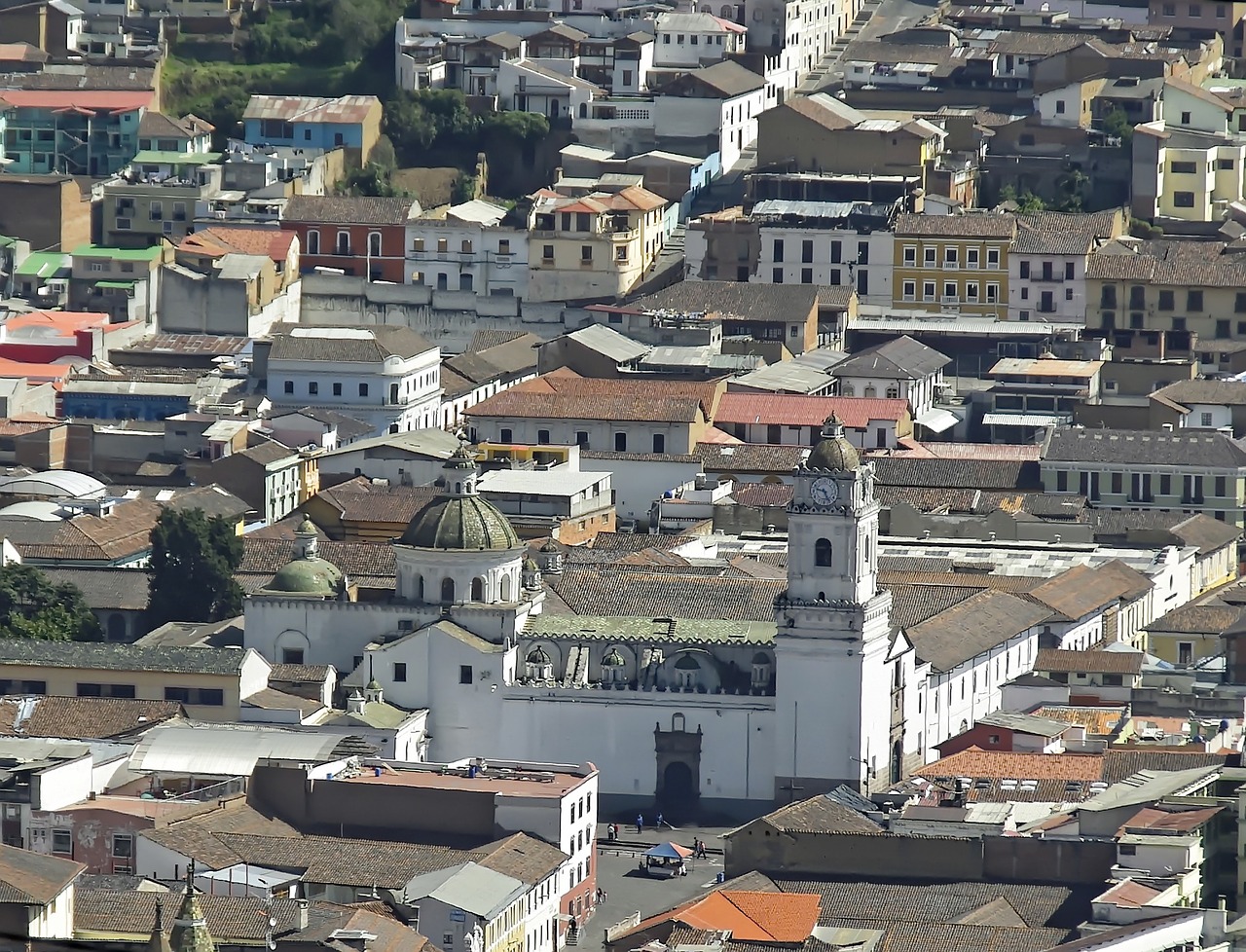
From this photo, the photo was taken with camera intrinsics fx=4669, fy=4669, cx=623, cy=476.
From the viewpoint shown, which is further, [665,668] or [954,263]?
[954,263]

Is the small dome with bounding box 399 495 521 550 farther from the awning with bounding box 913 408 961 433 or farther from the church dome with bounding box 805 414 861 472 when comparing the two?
the awning with bounding box 913 408 961 433

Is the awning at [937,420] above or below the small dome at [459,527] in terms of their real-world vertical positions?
below

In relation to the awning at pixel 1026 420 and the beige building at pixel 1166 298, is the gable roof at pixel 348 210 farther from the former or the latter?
the awning at pixel 1026 420

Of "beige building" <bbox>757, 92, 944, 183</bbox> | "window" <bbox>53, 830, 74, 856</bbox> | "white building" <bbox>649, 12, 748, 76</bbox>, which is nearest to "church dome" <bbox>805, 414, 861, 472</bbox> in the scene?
"window" <bbox>53, 830, 74, 856</bbox>

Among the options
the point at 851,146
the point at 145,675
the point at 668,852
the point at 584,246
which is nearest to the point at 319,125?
the point at 584,246

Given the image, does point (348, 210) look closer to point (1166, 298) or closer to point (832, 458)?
point (1166, 298)

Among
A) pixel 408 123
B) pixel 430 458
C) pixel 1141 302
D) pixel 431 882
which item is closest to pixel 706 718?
pixel 431 882

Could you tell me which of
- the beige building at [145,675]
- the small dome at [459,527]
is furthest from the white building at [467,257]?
the beige building at [145,675]
